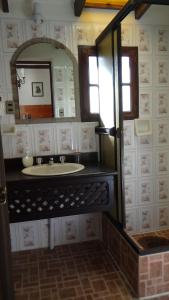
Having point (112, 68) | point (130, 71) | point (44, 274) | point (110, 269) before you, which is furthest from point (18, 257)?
point (130, 71)

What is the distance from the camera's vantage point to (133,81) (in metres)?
2.18

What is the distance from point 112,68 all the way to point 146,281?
1.46 meters

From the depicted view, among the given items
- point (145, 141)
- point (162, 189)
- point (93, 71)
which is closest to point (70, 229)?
point (162, 189)

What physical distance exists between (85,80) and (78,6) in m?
0.57

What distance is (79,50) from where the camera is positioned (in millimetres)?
2055

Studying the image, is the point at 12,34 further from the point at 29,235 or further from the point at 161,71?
the point at 29,235

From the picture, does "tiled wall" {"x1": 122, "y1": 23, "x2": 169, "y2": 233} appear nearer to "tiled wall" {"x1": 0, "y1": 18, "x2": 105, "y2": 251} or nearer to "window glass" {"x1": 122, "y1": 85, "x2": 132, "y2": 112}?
"window glass" {"x1": 122, "y1": 85, "x2": 132, "y2": 112}

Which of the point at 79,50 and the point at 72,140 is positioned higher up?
the point at 79,50

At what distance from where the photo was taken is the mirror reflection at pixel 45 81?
1.97 metres

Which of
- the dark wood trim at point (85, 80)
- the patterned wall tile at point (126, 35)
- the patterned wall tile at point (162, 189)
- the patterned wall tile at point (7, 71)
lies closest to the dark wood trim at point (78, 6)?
the dark wood trim at point (85, 80)

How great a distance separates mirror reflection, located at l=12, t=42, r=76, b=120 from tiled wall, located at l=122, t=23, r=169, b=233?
57 centimetres

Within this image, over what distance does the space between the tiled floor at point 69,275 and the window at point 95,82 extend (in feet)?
3.90

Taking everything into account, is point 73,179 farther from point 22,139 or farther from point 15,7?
point 15,7

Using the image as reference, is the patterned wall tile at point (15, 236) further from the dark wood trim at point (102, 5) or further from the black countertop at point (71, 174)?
the dark wood trim at point (102, 5)
